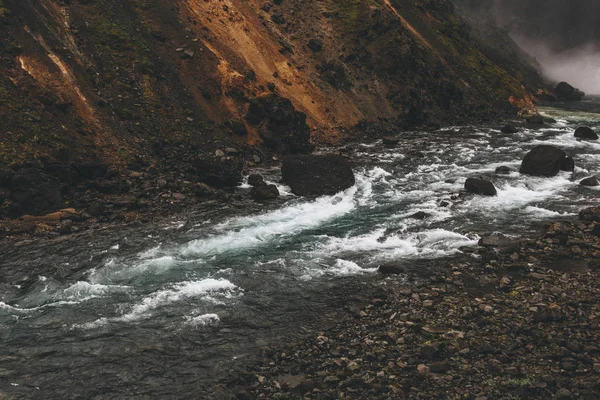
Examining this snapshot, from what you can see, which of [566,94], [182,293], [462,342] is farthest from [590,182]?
[566,94]

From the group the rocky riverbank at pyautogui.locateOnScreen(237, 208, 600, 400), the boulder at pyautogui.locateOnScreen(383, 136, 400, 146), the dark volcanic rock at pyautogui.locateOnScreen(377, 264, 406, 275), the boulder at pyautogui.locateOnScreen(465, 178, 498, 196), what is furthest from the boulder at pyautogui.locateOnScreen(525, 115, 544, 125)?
the dark volcanic rock at pyautogui.locateOnScreen(377, 264, 406, 275)

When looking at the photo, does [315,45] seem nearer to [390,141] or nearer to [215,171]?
[390,141]

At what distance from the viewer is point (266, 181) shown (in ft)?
112

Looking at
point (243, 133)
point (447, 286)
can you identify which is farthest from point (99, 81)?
point (447, 286)

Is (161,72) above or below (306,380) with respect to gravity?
above

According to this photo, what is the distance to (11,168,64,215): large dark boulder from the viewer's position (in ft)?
84.5

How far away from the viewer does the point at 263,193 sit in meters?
30.9

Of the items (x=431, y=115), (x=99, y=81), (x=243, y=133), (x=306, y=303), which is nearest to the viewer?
(x=306, y=303)

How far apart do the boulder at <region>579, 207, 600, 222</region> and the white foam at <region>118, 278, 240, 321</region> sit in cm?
1869

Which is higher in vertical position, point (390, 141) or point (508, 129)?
point (390, 141)

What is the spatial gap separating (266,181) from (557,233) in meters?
18.1

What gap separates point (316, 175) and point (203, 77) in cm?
1472

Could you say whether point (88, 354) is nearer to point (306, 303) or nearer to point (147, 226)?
point (306, 303)

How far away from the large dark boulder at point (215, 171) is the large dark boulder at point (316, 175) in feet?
11.8
